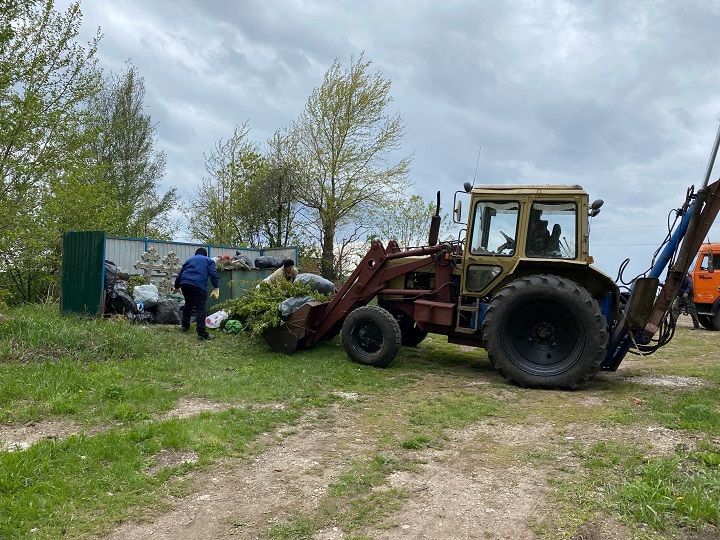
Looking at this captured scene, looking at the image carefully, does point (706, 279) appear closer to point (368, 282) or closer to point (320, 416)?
point (368, 282)

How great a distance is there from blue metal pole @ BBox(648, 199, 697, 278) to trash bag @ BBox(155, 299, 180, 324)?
28.0 feet

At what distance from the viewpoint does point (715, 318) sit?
15.4m

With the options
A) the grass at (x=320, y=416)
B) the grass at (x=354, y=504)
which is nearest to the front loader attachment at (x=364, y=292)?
the grass at (x=320, y=416)

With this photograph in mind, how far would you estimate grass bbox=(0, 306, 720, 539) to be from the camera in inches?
130

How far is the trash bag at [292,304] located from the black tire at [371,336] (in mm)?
776

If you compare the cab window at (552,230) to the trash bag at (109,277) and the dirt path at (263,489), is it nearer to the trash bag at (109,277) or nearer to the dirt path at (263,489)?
the dirt path at (263,489)

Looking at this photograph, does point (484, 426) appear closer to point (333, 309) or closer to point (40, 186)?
point (333, 309)

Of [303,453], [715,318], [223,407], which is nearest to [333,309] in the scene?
[223,407]

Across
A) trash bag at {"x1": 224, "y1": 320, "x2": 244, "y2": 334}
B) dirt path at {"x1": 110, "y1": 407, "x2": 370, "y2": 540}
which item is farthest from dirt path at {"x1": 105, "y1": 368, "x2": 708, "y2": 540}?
trash bag at {"x1": 224, "y1": 320, "x2": 244, "y2": 334}

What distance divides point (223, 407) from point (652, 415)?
4.04 metres

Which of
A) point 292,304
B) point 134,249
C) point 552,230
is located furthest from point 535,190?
point 134,249

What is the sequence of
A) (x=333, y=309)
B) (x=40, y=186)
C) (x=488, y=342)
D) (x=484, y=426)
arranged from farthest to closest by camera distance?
(x=40, y=186) → (x=333, y=309) → (x=488, y=342) → (x=484, y=426)

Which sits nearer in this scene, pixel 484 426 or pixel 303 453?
pixel 303 453

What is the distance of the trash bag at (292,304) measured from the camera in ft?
27.3
